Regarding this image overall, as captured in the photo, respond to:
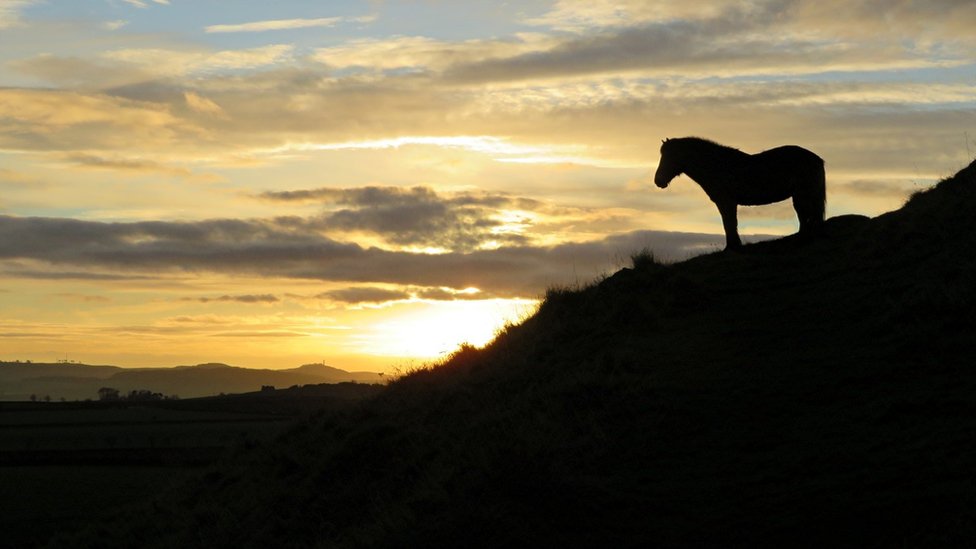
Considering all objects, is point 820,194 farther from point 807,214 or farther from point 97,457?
point 97,457

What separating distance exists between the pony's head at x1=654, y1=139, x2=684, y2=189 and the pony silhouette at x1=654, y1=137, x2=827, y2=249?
0.09ft

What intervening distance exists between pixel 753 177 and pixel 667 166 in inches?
89.2

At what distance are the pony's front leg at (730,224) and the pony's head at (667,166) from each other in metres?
1.44

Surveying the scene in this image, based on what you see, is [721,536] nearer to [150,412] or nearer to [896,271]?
[896,271]

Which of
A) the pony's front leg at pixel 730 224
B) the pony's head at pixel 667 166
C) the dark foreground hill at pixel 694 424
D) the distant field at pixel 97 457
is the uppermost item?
the pony's head at pixel 667 166

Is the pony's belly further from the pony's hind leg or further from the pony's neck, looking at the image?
the pony's neck

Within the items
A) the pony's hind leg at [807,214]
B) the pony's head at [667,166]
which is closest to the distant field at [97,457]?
the pony's head at [667,166]

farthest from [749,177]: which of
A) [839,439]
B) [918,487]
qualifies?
[918,487]

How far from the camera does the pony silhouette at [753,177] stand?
21.8m

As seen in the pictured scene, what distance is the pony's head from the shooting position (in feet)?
76.4

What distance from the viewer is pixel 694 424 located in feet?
46.2

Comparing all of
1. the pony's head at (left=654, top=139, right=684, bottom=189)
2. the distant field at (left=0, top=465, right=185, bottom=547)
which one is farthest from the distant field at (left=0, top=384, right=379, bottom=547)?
the pony's head at (left=654, top=139, right=684, bottom=189)

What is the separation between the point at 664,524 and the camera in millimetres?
11367

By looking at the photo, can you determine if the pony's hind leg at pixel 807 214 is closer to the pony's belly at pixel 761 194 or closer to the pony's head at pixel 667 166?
the pony's belly at pixel 761 194
